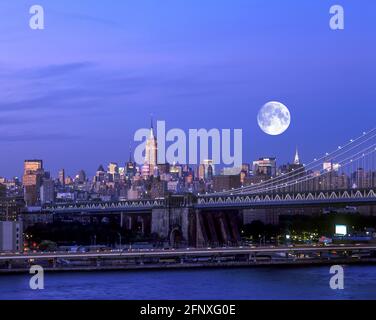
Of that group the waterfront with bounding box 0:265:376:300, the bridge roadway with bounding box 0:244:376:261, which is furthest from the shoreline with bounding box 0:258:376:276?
the waterfront with bounding box 0:265:376:300

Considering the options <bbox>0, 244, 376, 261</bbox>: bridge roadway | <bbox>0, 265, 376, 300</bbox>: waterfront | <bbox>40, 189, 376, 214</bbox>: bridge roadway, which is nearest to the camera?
<bbox>0, 265, 376, 300</bbox>: waterfront

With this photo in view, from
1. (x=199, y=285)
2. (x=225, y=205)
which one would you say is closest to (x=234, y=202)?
(x=225, y=205)

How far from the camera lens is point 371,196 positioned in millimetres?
15414

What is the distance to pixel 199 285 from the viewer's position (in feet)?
30.0

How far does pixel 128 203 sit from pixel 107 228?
61.6 inches

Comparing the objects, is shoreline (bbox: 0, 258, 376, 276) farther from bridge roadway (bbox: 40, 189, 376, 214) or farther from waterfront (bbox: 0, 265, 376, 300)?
bridge roadway (bbox: 40, 189, 376, 214)

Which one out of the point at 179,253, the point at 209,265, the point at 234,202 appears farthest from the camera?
the point at 234,202

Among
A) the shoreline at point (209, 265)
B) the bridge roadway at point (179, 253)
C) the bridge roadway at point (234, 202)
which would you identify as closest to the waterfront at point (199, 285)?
the shoreline at point (209, 265)

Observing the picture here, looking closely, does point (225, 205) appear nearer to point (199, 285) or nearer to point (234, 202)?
point (234, 202)

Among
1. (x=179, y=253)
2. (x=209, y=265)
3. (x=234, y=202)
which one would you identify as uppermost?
(x=234, y=202)

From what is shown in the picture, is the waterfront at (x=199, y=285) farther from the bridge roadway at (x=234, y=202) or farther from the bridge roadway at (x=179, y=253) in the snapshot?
the bridge roadway at (x=234, y=202)

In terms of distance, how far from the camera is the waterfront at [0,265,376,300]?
758cm
